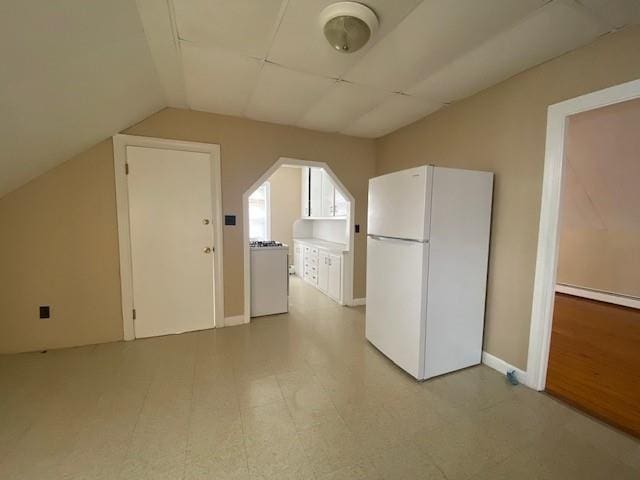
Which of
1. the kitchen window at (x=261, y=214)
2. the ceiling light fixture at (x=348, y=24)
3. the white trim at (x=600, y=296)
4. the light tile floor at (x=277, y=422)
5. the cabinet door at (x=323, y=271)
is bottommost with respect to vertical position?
the light tile floor at (x=277, y=422)

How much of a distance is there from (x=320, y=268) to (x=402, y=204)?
266cm

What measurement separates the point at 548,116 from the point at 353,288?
109 inches

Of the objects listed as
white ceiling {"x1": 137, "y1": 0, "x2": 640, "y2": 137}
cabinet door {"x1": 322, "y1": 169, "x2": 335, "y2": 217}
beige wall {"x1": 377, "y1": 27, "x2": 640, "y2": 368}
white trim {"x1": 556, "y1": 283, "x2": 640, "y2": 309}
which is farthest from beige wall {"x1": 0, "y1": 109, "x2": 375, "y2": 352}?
white trim {"x1": 556, "y1": 283, "x2": 640, "y2": 309}

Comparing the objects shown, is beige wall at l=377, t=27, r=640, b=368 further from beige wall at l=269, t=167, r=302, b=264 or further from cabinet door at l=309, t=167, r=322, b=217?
beige wall at l=269, t=167, r=302, b=264

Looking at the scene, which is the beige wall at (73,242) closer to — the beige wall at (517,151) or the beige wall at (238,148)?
the beige wall at (238,148)

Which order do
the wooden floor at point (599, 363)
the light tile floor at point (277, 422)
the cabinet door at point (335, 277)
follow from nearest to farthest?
1. the light tile floor at point (277, 422)
2. the wooden floor at point (599, 363)
3. the cabinet door at point (335, 277)

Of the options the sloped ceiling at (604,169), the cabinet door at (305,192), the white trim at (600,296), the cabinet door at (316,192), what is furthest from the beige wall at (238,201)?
the white trim at (600,296)

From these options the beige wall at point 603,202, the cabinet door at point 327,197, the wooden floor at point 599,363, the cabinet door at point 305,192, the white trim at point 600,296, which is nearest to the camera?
the wooden floor at point 599,363

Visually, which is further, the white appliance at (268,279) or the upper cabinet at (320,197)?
the upper cabinet at (320,197)

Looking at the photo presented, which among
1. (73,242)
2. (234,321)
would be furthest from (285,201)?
(73,242)

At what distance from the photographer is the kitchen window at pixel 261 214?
6.00 m

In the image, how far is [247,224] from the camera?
3082mm

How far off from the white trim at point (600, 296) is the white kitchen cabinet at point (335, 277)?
3.93 m

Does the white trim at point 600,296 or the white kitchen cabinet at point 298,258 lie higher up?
the white kitchen cabinet at point 298,258
